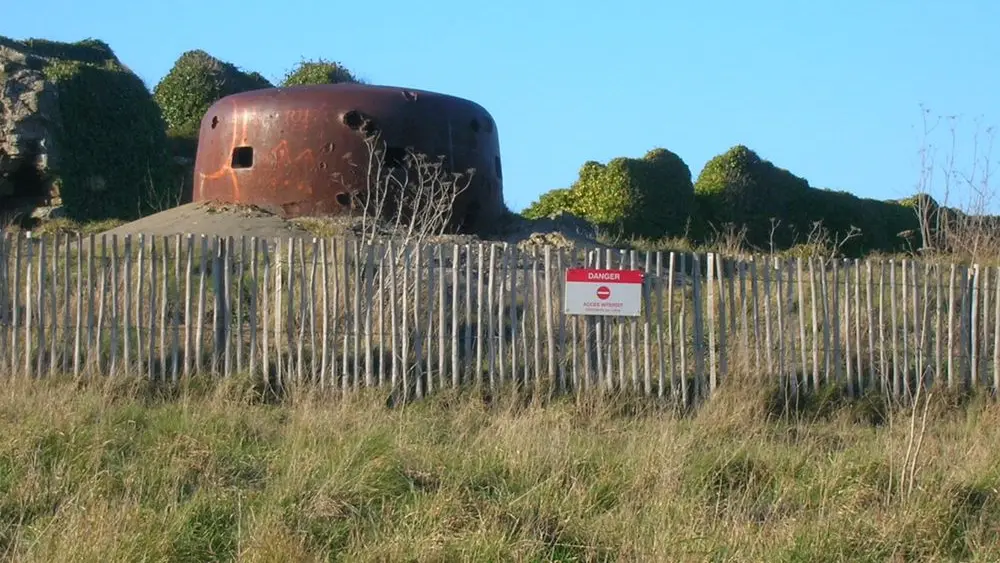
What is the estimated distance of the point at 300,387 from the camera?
9.28 meters

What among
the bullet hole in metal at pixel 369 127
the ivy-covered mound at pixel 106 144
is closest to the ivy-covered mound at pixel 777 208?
the bullet hole in metal at pixel 369 127

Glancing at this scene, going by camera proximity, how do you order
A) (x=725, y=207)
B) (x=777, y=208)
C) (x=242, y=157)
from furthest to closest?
(x=777, y=208) < (x=725, y=207) < (x=242, y=157)

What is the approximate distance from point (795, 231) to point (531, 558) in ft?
62.3

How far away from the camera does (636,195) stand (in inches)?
860

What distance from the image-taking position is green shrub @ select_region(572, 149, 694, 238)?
2175 centimetres

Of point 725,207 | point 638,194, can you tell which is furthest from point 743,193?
point 638,194

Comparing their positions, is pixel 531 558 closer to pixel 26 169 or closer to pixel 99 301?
pixel 99 301

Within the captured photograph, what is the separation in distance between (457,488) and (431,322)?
301cm

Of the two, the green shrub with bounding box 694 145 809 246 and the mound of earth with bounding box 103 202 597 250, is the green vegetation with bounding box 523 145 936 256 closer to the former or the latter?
the green shrub with bounding box 694 145 809 246

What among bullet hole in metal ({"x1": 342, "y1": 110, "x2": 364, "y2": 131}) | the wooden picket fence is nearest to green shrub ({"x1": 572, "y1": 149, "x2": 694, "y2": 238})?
bullet hole in metal ({"x1": 342, "y1": 110, "x2": 364, "y2": 131})

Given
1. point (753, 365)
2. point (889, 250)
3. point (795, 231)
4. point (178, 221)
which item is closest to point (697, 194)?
point (795, 231)

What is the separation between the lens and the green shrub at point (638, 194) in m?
21.8

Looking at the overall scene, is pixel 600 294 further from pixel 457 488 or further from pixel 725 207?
pixel 725 207

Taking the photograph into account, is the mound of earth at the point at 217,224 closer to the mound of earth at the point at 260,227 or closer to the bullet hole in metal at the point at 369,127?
the mound of earth at the point at 260,227
